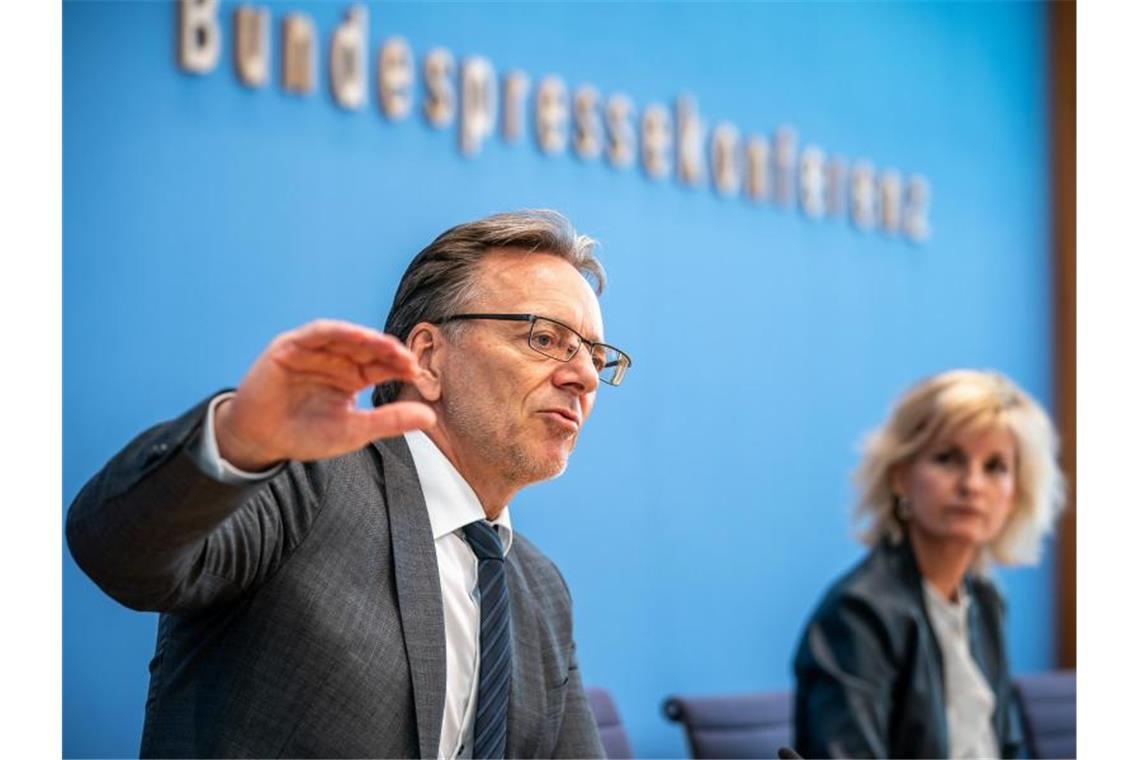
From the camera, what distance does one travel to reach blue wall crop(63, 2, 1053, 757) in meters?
2.65

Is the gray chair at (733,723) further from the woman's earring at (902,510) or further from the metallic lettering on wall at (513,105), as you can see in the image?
the metallic lettering on wall at (513,105)

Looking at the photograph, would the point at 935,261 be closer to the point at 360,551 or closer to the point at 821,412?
the point at 821,412

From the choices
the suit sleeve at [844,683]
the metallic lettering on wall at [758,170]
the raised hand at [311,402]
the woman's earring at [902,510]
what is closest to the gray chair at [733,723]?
the suit sleeve at [844,683]

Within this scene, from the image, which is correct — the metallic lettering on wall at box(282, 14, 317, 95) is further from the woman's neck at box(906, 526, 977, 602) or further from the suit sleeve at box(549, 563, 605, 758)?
the woman's neck at box(906, 526, 977, 602)

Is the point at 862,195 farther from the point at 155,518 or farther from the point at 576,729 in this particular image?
the point at 155,518

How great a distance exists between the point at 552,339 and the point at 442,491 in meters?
0.23

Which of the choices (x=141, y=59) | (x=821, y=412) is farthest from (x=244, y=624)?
(x=821, y=412)

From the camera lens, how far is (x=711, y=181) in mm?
3854

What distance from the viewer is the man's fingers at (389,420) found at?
3.82 ft

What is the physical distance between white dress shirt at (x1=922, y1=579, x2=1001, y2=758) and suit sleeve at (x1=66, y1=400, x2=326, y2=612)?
2.09 metres

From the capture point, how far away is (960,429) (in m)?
3.14

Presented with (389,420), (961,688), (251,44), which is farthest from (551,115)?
(389,420)

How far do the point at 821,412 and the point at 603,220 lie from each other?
1095 mm

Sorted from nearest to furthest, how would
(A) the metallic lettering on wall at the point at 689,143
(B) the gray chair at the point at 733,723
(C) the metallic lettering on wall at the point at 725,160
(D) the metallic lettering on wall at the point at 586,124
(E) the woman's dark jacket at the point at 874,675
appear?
(E) the woman's dark jacket at the point at 874,675, (B) the gray chair at the point at 733,723, (D) the metallic lettering on wall at the point at 586,124, (A) the metallic lettering on wall at the point at 689,143, (C) the metallic lettering on wall at the point at 725,160
